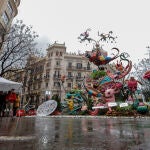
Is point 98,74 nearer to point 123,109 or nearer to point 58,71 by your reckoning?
point 123,109

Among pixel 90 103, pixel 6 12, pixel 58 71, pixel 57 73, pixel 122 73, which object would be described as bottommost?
pixel 90 103

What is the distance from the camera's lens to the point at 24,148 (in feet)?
9.32

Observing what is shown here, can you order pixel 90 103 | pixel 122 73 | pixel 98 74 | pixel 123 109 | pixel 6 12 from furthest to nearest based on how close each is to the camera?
pixel 6 12
pixel 98 74
pixel 90 103
pixel 122 73
pixel 123 109

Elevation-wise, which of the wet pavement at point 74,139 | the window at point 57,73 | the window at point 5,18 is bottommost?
the wet pavement at point 74,139

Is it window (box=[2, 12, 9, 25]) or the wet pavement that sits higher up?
window (box=[2, 12, 9, 25])

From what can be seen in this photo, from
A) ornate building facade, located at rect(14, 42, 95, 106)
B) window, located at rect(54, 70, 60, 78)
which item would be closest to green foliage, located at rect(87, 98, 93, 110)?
ornate building facade, located at rect(14, 42, 95, 106)

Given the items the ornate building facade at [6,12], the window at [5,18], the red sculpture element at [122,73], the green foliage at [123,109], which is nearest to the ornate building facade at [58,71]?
the ornate building facade at [6,12]

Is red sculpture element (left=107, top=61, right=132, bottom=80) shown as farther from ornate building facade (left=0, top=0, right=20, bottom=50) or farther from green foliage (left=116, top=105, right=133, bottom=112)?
ornate building facade (left=0, top=0, right=20, bottom=50)

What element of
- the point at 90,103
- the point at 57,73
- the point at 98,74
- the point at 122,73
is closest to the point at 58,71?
the point at 57,73

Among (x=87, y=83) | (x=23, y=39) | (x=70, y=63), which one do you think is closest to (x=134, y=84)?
(x=87, y=83)

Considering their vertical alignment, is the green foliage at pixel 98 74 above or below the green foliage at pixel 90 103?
above

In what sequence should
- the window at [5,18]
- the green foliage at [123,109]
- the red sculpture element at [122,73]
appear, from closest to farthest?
the green foliage at [123,109]
the red sculpture element at [122,73]
the window at [5,18]

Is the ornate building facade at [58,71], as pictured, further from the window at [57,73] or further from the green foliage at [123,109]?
the green foliage at [123,109]

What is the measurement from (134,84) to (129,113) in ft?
9.34
